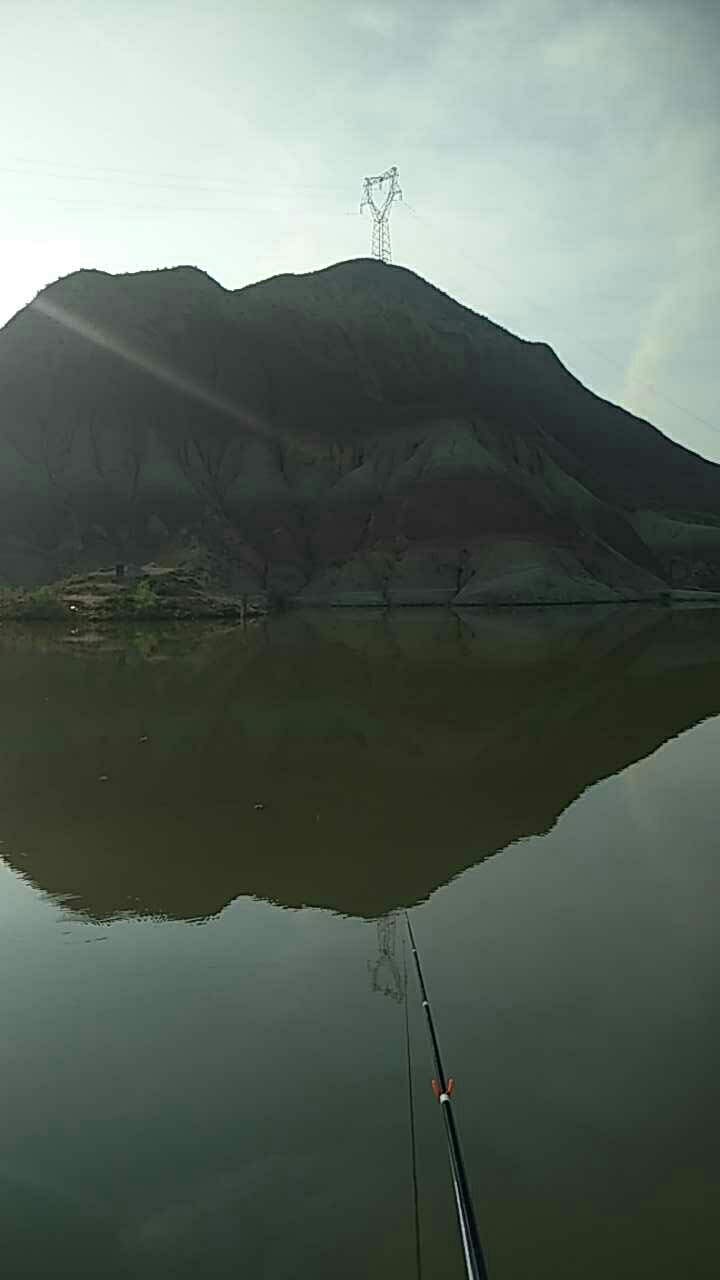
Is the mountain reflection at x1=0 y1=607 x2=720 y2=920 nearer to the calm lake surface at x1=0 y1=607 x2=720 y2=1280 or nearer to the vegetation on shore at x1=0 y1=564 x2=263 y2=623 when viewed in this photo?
the calm lake surface at x1=0 y1=607 x2=720 y2=1280

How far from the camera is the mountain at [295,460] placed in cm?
8944

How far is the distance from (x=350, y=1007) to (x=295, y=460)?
100359 mm

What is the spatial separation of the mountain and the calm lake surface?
68.5 m

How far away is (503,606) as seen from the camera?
7975 cm

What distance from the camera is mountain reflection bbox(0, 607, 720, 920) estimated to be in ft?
33.9

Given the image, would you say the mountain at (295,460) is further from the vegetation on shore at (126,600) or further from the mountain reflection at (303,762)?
the mountain reflection at (303,762)

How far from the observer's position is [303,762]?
16.4m

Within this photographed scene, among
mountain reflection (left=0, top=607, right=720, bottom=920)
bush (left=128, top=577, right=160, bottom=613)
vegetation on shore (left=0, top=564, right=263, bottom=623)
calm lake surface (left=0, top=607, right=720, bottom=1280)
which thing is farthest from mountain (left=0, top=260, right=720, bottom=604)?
calm lake surface (left=0, top=607, right=720, bottom=1280)

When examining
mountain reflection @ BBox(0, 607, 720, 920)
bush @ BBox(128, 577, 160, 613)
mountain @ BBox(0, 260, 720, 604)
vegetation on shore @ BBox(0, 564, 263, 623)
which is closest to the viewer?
mountain reflection @ BBox(0, 607, 720, 920)

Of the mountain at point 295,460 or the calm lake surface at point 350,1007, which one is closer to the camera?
the calm lake surface at point 350,1007

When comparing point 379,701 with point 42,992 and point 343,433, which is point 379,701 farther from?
point 343,433

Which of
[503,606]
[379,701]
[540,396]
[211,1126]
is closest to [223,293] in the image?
[540,396]

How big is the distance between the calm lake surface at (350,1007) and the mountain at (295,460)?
2697 inches

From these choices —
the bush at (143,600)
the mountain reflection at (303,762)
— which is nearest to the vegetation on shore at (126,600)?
the bush at (143,600)
